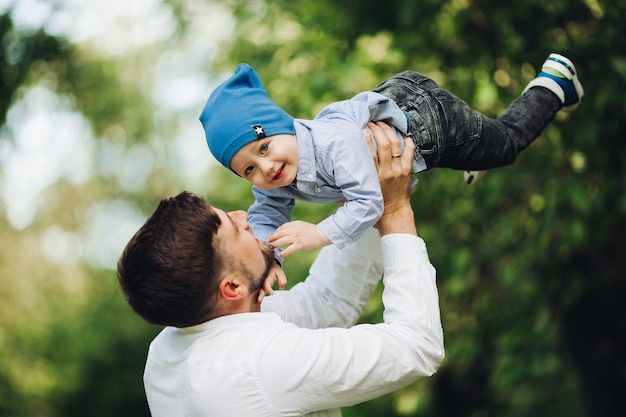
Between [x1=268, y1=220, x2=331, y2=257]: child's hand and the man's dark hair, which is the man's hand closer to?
[x1=268, y1=220, x2=331, y2=257]: child's hand

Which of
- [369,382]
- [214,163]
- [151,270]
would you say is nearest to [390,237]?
[369,382]

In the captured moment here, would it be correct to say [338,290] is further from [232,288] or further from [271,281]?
[232,288]

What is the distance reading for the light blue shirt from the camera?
223 cm

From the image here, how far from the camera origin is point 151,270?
2.11 metres

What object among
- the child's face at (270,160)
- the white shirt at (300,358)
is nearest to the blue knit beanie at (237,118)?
the child's face at (270,160)

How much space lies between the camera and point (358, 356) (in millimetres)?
2094

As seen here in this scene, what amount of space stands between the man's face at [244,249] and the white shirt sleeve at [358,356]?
0.20 meters

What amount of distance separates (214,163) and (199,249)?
811 centimetres

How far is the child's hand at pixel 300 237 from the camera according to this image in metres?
2.24

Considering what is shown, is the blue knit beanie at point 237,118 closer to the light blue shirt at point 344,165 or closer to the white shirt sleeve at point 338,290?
the light blue shirt at point 344,165

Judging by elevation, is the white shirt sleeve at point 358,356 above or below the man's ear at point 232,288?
below

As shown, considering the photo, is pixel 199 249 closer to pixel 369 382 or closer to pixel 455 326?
pixel 369 382

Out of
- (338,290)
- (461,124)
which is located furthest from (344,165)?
(338,290)

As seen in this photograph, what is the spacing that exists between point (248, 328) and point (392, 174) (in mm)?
586
